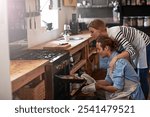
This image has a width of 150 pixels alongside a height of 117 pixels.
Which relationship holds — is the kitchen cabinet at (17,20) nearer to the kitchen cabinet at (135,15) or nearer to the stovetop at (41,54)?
the stovetop at (41,54)

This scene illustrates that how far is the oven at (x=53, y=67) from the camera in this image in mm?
1934

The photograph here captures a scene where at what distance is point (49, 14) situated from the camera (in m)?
3.13

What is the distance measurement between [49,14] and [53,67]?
1.30 m

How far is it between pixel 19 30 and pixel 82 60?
1145mm

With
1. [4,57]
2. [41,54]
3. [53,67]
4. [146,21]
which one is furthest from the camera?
[146,21]

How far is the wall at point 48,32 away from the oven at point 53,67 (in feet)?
0.82

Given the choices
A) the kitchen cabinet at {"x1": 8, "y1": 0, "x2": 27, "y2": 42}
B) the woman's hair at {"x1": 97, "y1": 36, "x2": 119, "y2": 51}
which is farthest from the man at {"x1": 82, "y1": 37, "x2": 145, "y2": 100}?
the kitchen cabinet at {"x1": 8, "y1": 0, "x2": 27, "y2": 42}

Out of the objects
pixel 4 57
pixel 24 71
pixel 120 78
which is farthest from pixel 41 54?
pixel 4 57

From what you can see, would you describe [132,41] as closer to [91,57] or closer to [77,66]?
[77,66]

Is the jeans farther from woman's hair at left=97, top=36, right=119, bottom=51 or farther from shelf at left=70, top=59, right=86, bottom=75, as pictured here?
woman's hair at left=97, top=36, right=119, bottom=51

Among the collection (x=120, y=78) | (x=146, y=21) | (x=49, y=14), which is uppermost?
(x=49, y=14)

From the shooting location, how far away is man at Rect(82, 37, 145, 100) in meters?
1.63

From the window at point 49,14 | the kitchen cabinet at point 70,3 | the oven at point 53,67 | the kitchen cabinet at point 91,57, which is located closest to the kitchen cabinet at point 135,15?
the kitchen cabinet at point 70,3

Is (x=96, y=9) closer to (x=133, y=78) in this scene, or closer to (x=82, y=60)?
(x=82, y=60)
